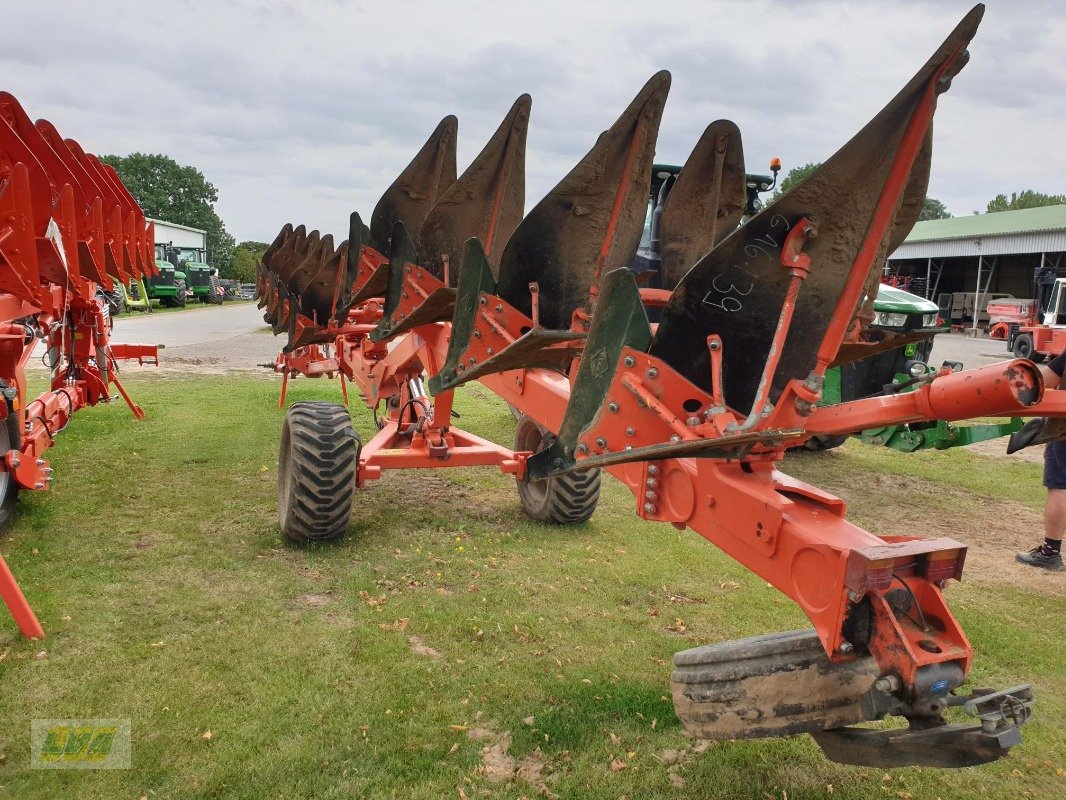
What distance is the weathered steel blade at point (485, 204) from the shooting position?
369cm

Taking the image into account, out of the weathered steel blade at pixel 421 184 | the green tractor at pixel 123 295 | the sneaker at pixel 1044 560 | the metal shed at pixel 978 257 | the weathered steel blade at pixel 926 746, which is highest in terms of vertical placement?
the metal shed at pixel 978 257

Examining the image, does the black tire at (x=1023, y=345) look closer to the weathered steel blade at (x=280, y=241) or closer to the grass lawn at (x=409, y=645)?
the grass lawn at (x=409, y=645)

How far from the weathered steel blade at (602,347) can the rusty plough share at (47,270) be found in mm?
2657

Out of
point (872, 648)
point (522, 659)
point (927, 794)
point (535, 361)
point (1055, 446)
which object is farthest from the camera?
point (1055, 446)

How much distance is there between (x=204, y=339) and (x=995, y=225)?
31277mm

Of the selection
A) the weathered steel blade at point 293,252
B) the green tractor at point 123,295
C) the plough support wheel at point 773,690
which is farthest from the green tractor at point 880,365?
the green tractor at point 123,295

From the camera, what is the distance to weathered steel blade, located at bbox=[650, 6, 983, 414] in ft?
6.04

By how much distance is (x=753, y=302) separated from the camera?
7.11 feet

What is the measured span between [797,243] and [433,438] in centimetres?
353

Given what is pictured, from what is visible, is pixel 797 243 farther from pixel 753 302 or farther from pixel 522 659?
pixel 522 659

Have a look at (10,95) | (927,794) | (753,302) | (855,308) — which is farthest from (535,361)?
(10,95)

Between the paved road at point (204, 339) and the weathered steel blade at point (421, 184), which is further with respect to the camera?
the paved road at point (204, 339)

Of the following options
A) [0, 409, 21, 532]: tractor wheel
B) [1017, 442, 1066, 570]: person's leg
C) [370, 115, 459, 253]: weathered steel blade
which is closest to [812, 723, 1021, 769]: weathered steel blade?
[370, 115, 459, 253]: weathered steel blade

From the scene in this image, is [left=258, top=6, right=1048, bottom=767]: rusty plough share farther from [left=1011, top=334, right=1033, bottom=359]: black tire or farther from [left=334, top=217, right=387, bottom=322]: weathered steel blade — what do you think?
[left=1011, top=334, right=1033, bottom=359]: black tire
